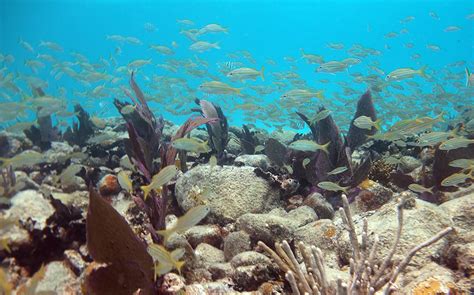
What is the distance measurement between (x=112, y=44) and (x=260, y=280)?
111 m

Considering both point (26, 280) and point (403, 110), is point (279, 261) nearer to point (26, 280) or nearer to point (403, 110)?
point (26, 280)

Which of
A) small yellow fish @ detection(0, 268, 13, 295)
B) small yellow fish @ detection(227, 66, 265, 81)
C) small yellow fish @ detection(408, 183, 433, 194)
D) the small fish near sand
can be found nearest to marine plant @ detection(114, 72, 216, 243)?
the small fish near sand

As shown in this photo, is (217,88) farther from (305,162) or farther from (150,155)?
(150,155)

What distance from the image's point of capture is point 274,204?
5.52 m

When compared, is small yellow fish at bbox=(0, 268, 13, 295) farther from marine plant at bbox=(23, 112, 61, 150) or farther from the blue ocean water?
the blue ocean water

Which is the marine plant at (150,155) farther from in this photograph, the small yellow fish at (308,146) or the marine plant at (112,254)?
the small yellow fish at (308,146)

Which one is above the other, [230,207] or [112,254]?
[112,254]

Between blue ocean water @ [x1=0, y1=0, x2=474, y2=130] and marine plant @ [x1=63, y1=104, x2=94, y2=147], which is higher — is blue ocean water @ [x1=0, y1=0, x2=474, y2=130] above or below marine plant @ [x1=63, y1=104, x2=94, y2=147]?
below

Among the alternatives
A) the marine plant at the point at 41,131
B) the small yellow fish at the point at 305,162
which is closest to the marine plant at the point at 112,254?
the small yellow fish at the point at 305,162

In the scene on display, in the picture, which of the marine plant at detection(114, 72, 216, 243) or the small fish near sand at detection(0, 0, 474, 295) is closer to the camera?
the small fish near sand at detection(0, 0, 474, 295)

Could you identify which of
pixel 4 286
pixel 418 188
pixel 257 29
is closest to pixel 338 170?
pixel 418 188

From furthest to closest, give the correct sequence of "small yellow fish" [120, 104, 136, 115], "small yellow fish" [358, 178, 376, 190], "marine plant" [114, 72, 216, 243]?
1. "small yellow fish" [120, 104, 136, 115]
2. "small yellow fish" [358, 178, 376, 190]
3. "marine plant" [114, 72, 216, 243]

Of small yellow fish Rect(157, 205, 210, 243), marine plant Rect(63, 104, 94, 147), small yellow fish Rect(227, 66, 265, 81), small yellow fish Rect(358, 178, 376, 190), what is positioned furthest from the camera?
marine plant Rect(63, 104, 94, 147)

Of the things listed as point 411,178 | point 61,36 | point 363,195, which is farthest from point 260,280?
point 61,36
